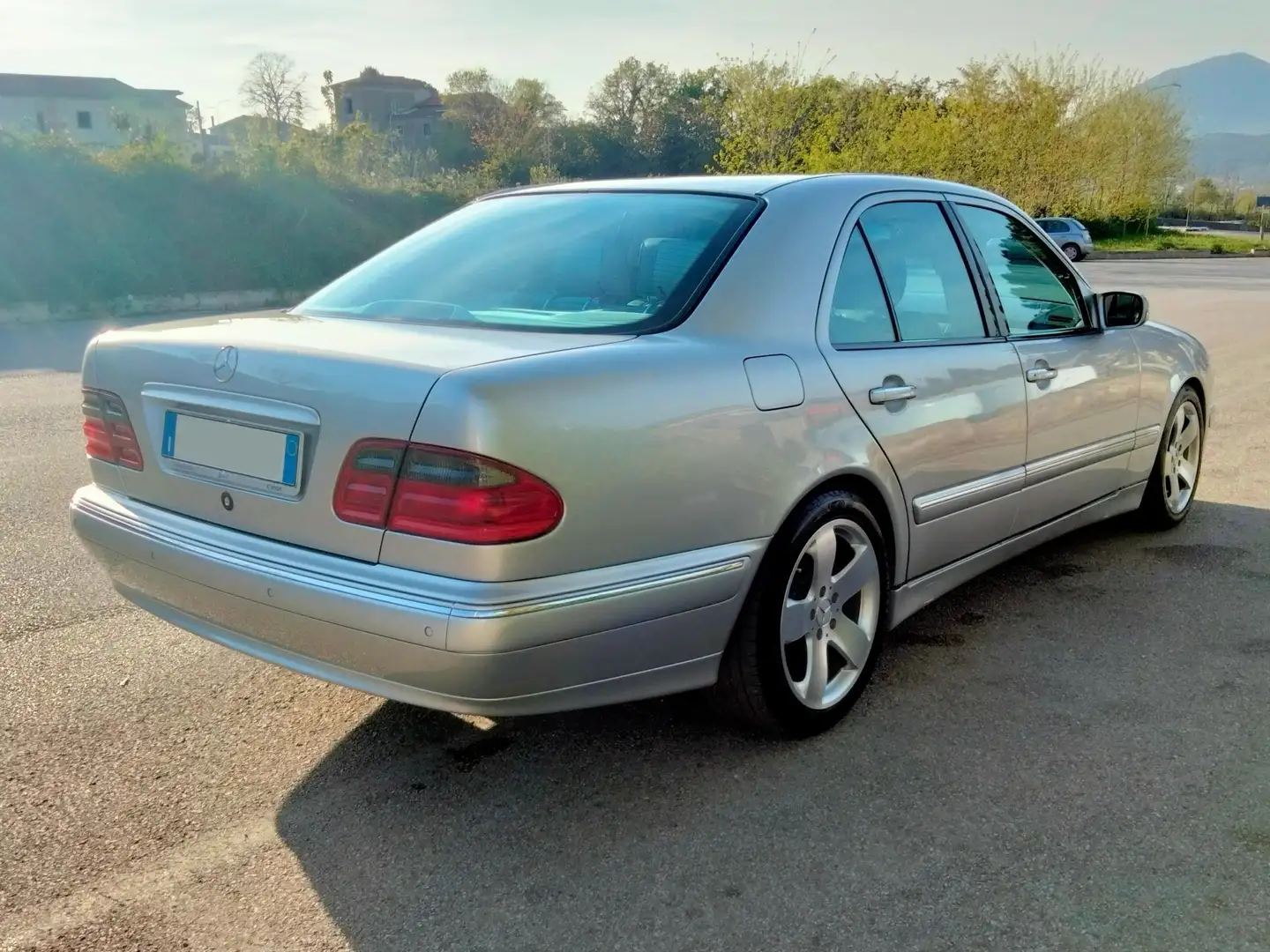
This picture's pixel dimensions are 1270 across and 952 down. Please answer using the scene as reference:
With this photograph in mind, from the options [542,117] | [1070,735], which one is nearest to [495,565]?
[1070,735]

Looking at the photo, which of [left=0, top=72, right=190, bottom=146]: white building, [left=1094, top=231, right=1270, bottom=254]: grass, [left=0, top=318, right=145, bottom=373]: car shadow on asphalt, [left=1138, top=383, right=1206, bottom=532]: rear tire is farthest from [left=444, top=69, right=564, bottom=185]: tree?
[left=1138, top=383, right=1206, bottom=532]: rear tire

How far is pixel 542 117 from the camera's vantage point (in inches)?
2950

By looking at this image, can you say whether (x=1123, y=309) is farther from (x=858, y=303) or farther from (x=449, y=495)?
(x=449, y=495)

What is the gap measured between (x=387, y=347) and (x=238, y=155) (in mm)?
21146

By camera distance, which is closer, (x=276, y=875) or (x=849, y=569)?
(x=276, y=875)

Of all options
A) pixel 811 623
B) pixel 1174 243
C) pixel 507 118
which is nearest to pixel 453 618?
pixel 811 623

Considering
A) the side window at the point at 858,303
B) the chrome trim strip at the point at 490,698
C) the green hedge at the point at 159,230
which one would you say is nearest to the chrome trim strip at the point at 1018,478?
the side window at the point at 858,303

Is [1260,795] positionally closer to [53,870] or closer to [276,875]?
[276,875]

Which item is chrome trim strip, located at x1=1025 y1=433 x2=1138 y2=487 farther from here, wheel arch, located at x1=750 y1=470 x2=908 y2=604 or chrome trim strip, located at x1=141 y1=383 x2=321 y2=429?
chrome trim strip, located at x1=141 y1=383 x2=321 y2=429

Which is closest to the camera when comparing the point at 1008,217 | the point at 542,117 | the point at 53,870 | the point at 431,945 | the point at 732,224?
the point at 431,945

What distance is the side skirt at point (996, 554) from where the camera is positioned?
11.1ft

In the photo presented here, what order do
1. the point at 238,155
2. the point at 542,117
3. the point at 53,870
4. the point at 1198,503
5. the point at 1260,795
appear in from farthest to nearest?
the point at 542,117
the point at 238,155
the point at 1198,503
the point at 1260,795
the point at 53,870

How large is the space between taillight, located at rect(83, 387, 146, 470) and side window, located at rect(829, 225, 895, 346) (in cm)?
183

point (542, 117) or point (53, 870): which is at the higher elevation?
point (542, 117)
